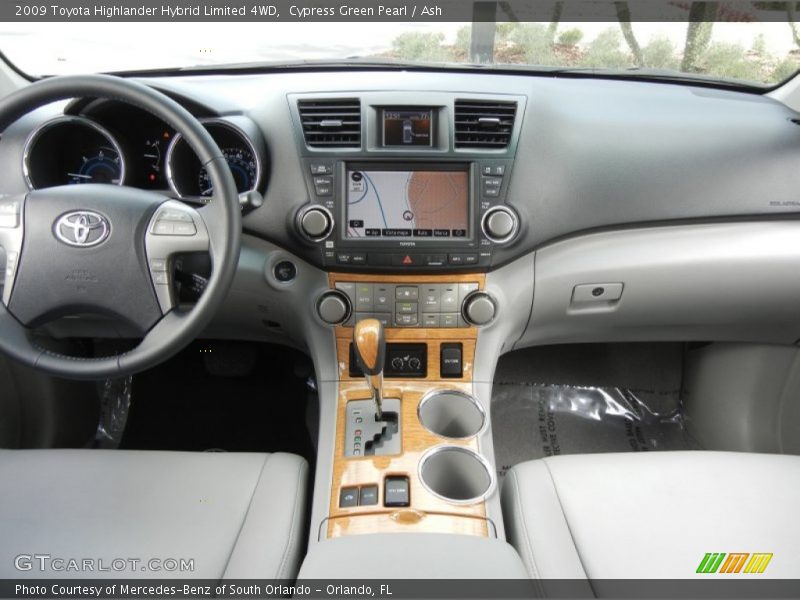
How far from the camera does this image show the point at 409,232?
145cm

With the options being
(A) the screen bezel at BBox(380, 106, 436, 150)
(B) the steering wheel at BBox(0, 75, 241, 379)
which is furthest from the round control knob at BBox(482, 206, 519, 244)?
(B) the steering wheel at BBox(0, 75, 241, 379)

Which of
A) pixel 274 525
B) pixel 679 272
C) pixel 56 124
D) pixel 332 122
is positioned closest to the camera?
pixel 274 525

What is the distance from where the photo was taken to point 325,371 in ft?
4.93

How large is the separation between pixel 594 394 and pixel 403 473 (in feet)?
3.85

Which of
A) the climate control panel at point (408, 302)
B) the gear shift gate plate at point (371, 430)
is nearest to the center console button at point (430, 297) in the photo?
the climate control panel at point (408, 302)

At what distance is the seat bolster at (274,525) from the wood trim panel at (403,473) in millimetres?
74

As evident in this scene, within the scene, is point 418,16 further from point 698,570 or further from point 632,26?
point 698,570

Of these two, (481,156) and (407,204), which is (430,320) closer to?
(407,204)

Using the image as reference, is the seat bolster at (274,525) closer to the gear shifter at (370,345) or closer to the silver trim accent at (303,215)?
the gear shifter at (370,345)

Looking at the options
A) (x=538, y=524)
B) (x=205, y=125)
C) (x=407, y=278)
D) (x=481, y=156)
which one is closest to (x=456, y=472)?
(x=538, y=524)

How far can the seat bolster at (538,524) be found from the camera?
1025mm

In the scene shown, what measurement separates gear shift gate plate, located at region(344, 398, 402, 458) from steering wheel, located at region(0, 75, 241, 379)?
0.45 meters

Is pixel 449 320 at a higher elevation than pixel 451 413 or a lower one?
higher

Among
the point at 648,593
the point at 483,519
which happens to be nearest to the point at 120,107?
the point at 483,519
